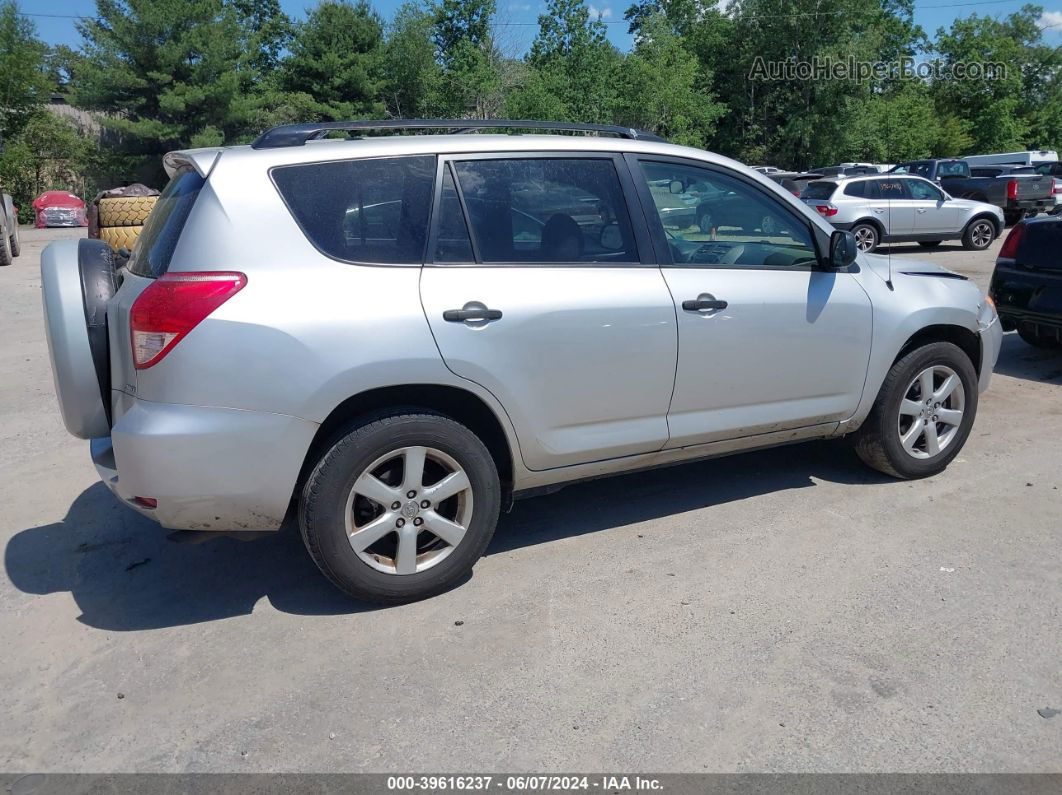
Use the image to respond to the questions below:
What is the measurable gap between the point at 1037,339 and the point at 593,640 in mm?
6614

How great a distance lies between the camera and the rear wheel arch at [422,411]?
142 inches

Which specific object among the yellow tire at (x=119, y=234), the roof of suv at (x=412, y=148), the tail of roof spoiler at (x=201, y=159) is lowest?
the yellow tire at (x=119, y=234)

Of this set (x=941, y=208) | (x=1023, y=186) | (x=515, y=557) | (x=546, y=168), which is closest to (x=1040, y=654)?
(x=515, y=557)

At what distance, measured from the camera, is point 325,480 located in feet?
11.5

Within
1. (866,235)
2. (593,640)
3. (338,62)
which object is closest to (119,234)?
(593,640)

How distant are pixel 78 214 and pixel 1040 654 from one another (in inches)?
1263

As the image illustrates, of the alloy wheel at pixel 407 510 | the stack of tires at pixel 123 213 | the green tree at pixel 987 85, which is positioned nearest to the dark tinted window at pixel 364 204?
the alloy wheel at pixel 407 510

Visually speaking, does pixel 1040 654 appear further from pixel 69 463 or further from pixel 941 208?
pixel 941 208

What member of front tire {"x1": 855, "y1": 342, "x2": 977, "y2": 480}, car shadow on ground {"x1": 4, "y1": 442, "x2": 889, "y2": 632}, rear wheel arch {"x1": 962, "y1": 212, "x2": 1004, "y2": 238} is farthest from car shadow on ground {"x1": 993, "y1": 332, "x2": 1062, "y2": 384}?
rear wheel arch {"x1": 962, "y1": 212, "x2": 1004, "y2": 238}

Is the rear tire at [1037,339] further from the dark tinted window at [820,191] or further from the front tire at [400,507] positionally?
the dark tinted window at [820,191]

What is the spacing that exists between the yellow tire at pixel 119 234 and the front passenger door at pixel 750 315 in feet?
29.3

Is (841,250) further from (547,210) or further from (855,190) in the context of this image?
(855,190)

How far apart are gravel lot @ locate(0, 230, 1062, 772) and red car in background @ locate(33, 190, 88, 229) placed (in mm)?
28065

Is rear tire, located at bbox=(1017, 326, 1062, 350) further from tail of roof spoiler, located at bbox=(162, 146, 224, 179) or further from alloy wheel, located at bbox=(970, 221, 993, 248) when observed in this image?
alloy wheel, located at bbox=(970, 221, 993, 248)
